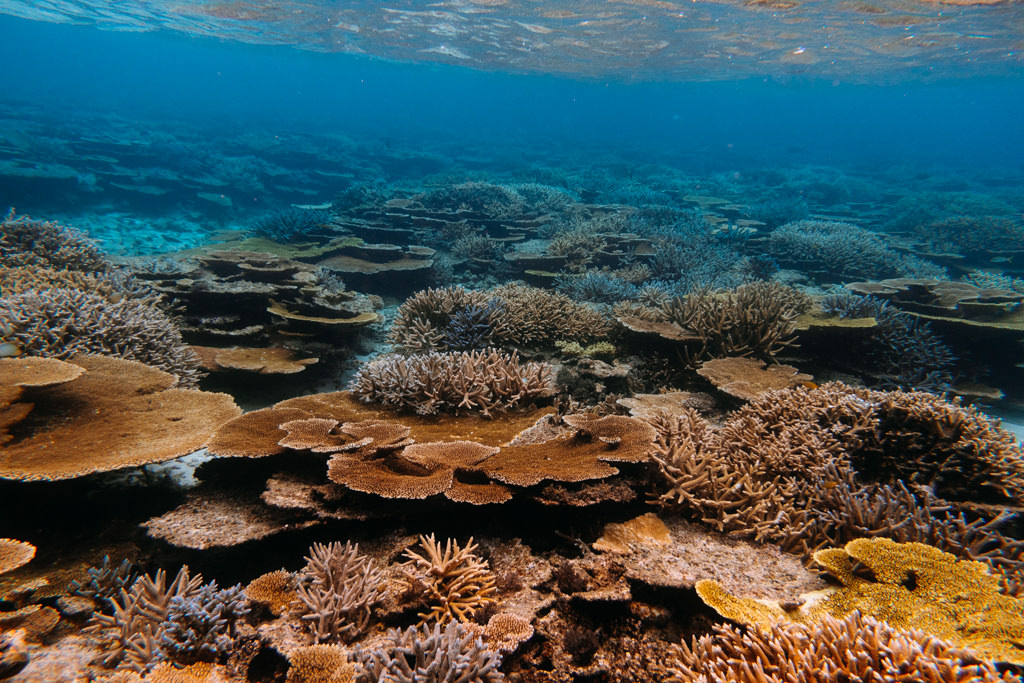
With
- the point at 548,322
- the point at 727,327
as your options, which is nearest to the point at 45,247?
the point at 548,322

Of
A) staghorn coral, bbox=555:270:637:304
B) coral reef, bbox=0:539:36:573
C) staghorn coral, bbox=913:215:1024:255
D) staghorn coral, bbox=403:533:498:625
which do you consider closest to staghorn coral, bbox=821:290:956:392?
staghorn coral, bbox=555:270:637:304

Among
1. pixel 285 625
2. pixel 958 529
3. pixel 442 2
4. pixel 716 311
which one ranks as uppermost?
pixel 442 2

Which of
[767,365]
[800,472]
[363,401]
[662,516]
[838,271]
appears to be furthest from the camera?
[838,271]

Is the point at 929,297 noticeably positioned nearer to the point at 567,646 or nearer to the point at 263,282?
the point at 567,646

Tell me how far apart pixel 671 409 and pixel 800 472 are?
131 cm

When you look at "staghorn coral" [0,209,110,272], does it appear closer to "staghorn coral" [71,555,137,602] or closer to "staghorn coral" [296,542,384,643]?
"staghorn coral" [71,555,137,602]

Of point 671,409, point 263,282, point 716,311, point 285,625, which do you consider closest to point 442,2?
point 263,282

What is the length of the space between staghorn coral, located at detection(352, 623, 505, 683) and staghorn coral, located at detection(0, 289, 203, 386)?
14.1ft

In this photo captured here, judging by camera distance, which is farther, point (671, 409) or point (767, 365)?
point (767, 365)

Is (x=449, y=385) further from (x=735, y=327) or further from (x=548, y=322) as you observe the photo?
(x=735, y=327)

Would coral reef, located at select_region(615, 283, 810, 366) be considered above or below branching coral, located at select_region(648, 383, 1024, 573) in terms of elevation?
above

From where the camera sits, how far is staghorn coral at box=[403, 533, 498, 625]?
8.25 feet

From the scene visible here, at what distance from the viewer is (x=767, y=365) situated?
19.1 feet

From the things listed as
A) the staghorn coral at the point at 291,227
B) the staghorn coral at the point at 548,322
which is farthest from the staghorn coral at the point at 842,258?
the staghorn coral at the point at 291,227
